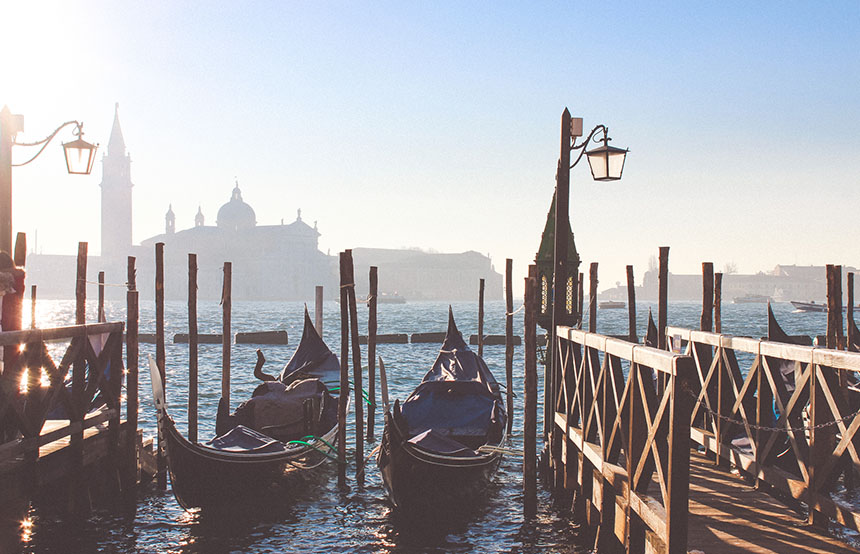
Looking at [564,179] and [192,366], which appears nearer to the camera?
[564,179]

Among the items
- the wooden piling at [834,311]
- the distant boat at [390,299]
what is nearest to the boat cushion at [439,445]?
the wooden piling at [834,311]

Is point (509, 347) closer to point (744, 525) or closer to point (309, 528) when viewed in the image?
point (309, 528)

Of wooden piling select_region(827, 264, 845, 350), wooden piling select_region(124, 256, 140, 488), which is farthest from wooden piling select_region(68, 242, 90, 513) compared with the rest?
wooden piling select_region(827, 264, 845, 350)

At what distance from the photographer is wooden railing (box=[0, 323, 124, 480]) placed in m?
4.97

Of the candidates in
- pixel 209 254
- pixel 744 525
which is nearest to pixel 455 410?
pixel 744 525

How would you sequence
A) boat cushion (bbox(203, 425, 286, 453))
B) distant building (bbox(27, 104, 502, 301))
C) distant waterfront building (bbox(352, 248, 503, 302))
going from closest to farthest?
boat cushion (bbox(203, 425, 286, 453)) < distant building (bbox(27, 104, 502, 301)) < distant waterfront building (bbox(352, 248, 503, 302))

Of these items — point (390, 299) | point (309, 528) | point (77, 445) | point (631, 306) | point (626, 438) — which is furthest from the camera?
point (390, 299)

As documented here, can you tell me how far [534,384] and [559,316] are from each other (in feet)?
2.12

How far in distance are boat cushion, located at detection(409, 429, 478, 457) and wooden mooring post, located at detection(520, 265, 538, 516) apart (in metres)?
0.52

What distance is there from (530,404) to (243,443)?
7.58 ft

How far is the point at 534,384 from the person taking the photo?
6.35 meters

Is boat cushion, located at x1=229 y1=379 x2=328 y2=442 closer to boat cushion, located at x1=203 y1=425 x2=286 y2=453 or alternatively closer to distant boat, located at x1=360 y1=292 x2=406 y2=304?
boat cushion, located at x1=203 y1=425 x2=286 y2=453

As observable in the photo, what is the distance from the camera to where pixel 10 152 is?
6312 millimetres

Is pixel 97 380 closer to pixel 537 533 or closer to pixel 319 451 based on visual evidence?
pixel 319 451
